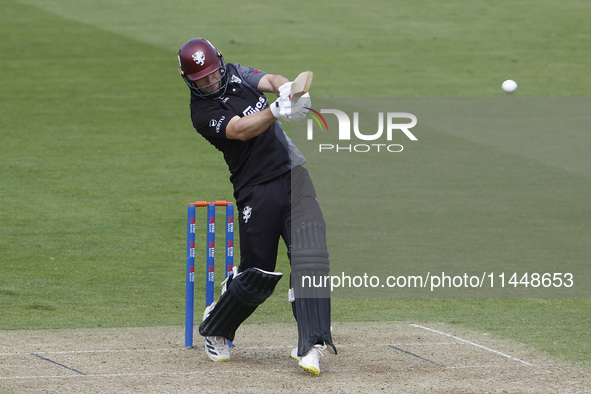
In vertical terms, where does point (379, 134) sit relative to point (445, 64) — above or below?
below

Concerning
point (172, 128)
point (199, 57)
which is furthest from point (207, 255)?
point (172, 128)

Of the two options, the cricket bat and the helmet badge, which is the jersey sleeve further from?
the cricket bat

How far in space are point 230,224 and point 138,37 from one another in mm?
18172

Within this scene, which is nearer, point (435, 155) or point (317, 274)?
point (317, 274)

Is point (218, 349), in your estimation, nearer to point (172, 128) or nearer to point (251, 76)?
point (251, 76)

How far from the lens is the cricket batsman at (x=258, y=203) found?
6.21m

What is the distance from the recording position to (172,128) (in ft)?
59.0

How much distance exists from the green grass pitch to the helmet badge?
8.52 feet

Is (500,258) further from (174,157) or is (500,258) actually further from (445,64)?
(445,64)

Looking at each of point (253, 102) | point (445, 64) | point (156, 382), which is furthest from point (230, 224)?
point (445, 64)

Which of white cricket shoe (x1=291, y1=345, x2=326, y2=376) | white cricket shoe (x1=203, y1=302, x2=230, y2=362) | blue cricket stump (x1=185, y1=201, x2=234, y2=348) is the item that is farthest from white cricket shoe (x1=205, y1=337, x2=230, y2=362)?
white cricket shoe (x1=291, y1=345, x2=326, y2=376)

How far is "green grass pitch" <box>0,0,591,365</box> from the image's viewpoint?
8844 mm

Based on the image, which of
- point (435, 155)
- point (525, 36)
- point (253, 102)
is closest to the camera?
point (253, 102)

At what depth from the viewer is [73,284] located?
9.70 meters
